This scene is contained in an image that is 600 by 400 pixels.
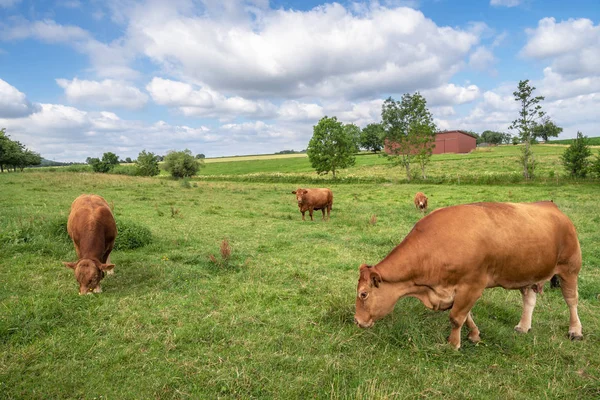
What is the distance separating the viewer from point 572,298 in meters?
5.34

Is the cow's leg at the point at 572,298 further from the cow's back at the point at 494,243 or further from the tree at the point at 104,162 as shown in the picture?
the tree at the point at 104,162

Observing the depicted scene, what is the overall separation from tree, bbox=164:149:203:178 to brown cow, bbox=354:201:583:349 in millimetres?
60741

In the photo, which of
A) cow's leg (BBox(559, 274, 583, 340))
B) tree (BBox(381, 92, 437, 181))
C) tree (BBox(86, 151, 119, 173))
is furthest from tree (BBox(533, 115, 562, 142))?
tree (BBox(86, 151, 119, 173))

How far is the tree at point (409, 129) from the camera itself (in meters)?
43.3

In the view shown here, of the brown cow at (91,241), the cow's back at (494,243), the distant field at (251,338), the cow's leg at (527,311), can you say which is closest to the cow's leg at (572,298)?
the distant field at (251,338)

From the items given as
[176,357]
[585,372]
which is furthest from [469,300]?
[176,357]

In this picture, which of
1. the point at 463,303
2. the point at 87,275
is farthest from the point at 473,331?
the point at 87,275

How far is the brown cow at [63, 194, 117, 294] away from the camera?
648 cm

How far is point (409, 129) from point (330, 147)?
36.6ft

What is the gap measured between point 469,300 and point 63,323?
594 centimetres

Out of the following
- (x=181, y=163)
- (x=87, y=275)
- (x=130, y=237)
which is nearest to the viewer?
(x=87, y=275)

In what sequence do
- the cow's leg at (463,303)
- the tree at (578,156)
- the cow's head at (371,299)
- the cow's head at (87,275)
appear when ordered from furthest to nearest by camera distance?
the tree at (578,156), the cow's head at (87,275), the cow's head at (371,299), the cow's leg at (463,303)

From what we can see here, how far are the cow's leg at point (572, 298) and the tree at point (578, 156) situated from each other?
33.3 metres

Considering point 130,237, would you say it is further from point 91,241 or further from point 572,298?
point 572,298
